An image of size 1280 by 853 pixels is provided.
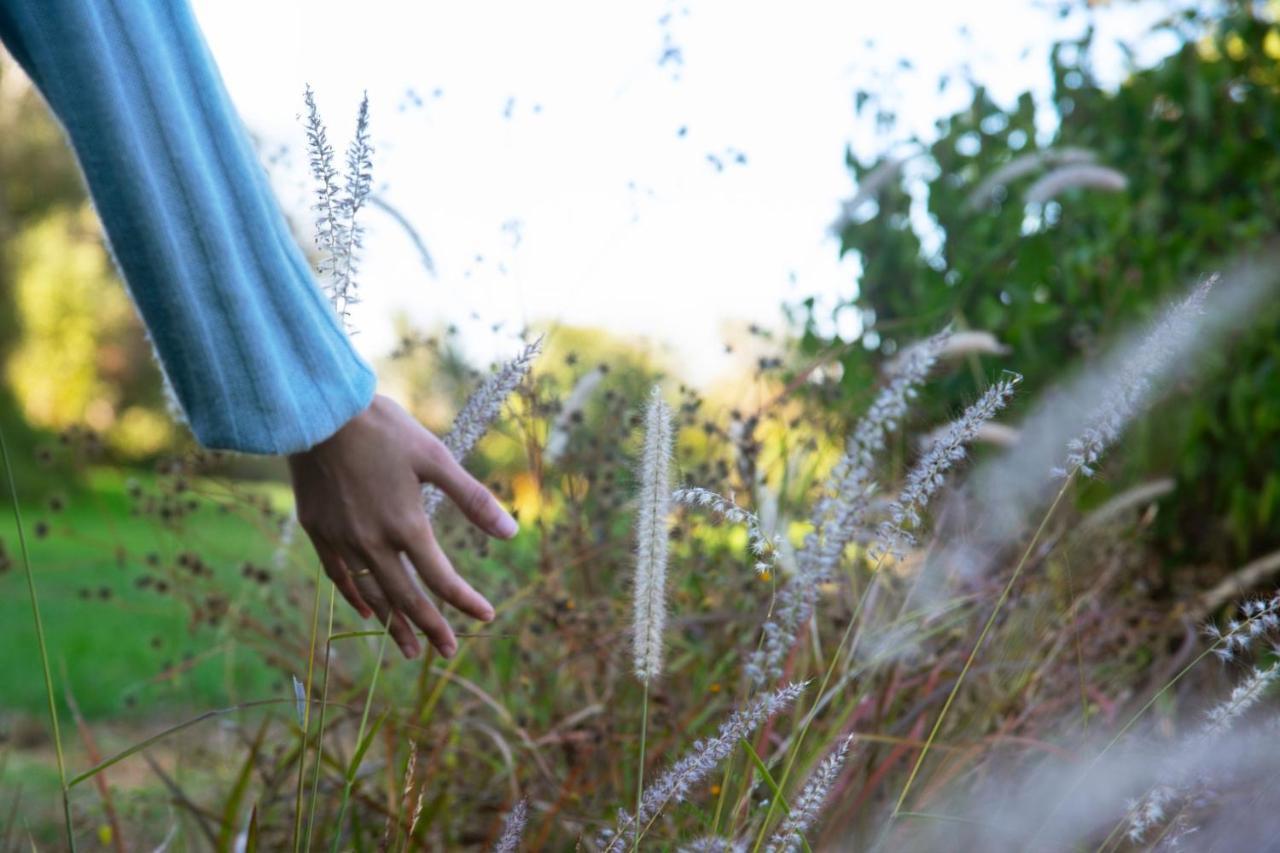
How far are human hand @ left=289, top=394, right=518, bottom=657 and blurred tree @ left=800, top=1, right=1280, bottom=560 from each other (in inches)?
84.6

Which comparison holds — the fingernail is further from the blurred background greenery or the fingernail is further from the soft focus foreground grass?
the blurred background greenery

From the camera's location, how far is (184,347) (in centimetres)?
105

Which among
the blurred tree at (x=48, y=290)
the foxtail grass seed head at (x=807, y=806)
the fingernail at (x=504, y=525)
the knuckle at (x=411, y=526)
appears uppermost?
A: the blurred tree at (x=48, y=290)

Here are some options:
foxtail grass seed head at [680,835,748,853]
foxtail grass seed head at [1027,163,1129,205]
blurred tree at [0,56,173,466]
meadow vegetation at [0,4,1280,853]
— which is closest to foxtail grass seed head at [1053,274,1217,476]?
meadow vegetation at [0,4,1280,853]

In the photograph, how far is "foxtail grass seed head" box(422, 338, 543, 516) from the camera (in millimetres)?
1304

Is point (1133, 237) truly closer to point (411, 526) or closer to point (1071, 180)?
point (1071, 180)

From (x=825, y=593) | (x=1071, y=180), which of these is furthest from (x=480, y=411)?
(x=1071, y=180)

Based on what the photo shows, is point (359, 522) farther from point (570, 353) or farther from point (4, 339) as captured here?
point (4, 339)

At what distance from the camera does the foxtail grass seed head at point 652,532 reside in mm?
1098

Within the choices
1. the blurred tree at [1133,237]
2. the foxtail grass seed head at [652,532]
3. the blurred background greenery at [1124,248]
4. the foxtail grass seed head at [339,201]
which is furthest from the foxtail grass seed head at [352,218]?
the blurred tree at [1133,237]

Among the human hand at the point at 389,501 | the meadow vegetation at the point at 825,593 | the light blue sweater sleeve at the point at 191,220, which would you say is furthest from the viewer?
the meadow vegetation at the point at 825,593

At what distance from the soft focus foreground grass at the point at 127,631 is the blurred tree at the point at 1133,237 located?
1.76 meters

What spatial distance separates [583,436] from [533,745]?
900 mm

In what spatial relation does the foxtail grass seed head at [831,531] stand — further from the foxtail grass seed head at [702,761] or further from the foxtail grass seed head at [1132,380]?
the foxtail grass seed head at [1132,380]
